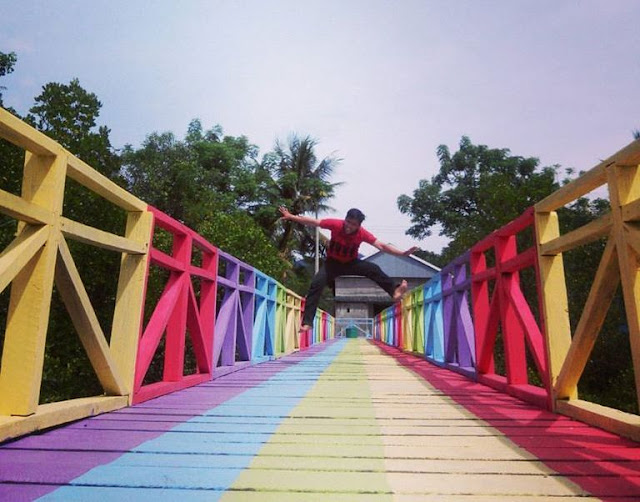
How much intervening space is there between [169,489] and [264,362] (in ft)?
15.2

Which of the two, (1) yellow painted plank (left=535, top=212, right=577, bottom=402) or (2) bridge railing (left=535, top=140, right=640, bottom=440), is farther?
(1) yellow painted plank (left=535, top=212, right=577, bottom=402)

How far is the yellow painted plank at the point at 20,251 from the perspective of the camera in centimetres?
151

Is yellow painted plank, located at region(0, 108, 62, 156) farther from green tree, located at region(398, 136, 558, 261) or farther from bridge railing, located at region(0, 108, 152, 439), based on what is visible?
green tree, located at region(398, 136, 558, 261)

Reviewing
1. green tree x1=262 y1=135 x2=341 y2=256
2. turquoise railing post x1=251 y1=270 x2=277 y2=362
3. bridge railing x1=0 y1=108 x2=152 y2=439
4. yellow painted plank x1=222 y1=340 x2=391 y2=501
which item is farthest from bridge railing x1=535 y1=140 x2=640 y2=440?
green tree x1=262 y1=135 x2=341 y2=256

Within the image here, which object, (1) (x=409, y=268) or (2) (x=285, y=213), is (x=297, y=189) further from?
(2) (x=285, y=213)

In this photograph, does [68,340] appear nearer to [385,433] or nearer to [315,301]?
[315,301]

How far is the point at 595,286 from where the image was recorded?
1911mm

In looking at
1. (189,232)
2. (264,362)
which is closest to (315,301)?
(264,362)

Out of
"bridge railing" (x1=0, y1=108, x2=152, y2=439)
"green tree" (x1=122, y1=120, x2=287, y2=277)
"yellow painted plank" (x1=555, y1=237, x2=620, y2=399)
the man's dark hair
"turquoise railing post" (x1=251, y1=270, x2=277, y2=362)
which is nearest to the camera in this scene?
"bridge railing" (x1=0, y1=108, x2=152, y2=439)

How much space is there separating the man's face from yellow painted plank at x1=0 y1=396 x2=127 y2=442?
290 cm

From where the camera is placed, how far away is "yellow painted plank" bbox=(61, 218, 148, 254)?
192 centimetres

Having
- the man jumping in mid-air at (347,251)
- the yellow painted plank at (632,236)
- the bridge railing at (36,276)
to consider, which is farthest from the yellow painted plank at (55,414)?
the man jumping in mid-air at (347,251)

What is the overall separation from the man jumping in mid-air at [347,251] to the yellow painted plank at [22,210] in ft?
9.29

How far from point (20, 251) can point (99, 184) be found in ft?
2.15
